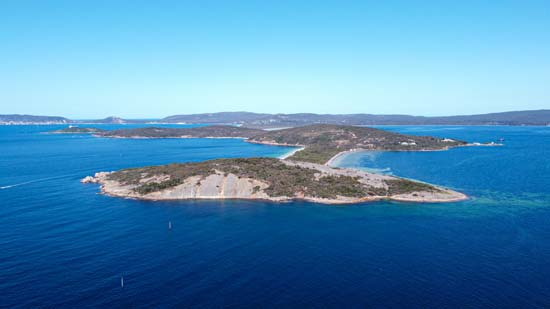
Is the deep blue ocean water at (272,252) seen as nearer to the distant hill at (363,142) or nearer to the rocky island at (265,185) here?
the rocky island at (265,185)

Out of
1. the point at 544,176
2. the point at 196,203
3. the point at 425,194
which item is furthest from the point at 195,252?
the point at 544,176

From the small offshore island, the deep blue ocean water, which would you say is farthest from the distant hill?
the deep blue ocean water

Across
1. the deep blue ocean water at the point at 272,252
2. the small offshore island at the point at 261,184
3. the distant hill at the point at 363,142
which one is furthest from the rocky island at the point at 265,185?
the distant hill at the point at 363,142

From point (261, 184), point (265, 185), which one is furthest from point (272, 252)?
point (261, 184)

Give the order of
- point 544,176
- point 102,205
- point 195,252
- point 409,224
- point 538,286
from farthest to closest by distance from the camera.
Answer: point 544,176
point 102,205
point 409,224
point 195,252
point 538,286

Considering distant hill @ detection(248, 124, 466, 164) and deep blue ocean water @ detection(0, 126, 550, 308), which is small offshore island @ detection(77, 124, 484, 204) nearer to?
deep blue ocean water @ detection(0, 126, 550, 308)

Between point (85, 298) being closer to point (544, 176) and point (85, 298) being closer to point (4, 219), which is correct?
point (4, 219)
